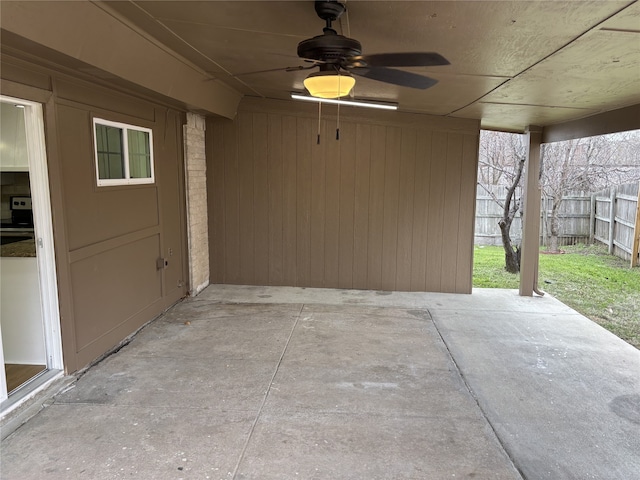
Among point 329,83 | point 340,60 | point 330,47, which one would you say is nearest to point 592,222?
point 329,83

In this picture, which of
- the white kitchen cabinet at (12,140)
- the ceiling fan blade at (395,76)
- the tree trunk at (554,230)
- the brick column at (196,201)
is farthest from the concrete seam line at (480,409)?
the tree trunk at (554,230)

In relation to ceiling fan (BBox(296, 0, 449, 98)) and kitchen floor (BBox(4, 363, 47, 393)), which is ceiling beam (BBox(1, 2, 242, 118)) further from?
kitchen floor (BBox(4, 363, 47, 393))

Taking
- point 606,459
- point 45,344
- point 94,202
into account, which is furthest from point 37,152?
point 606,459

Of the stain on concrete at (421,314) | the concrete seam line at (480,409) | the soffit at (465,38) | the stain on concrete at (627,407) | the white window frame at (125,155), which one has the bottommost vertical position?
the stain on concrete at (627,407)

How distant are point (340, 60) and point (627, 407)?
3.02 m

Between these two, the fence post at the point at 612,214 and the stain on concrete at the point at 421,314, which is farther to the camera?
the fence post at the point at 612,214

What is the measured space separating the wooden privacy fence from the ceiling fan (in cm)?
714

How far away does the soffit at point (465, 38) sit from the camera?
7.21ft

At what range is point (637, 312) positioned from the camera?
20.2ft

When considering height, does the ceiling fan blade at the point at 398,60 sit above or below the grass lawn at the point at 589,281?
above

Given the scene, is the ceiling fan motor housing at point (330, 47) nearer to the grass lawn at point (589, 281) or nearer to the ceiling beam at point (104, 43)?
the ceiling beam at point (104, 43)

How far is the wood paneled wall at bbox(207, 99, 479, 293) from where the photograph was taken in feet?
19.4

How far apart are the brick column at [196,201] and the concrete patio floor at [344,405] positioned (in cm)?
104

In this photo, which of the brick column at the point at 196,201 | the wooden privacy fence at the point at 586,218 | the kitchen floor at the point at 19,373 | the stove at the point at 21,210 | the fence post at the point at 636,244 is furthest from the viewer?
the wooden privacy fence at the point at 586,218
